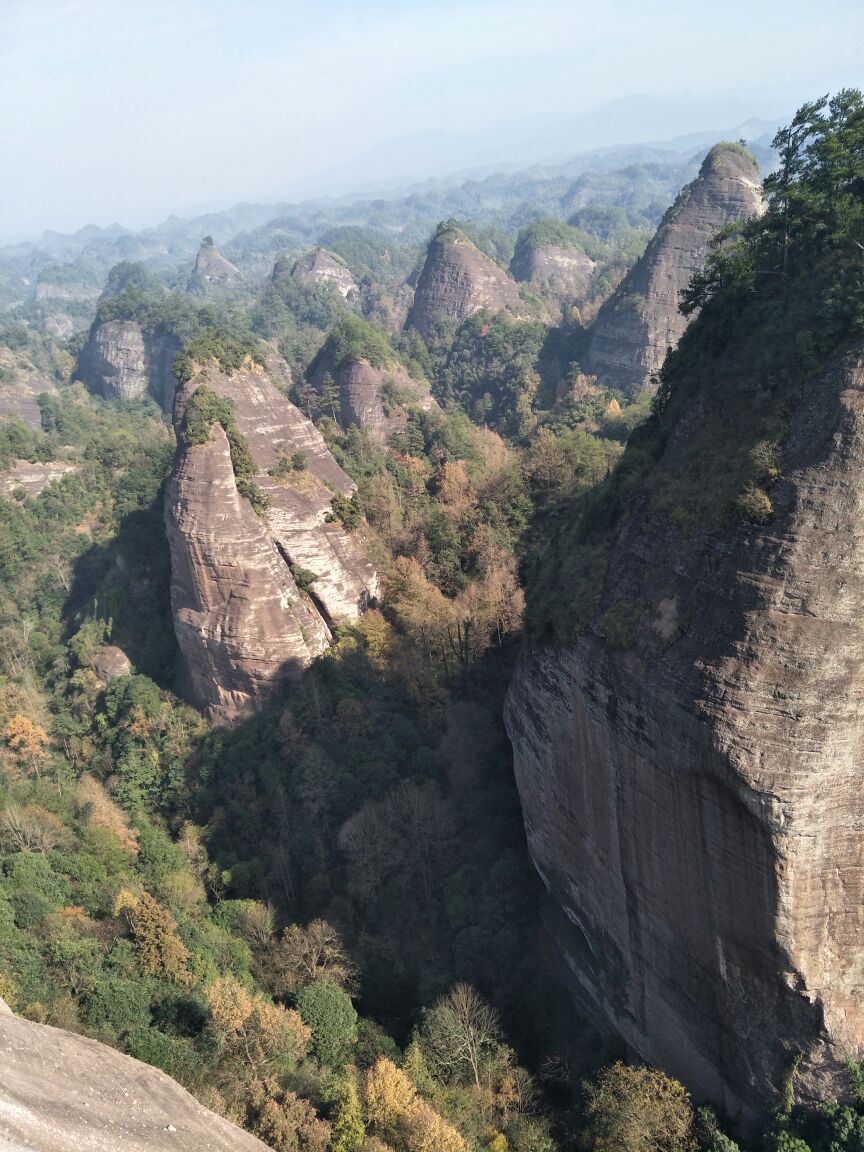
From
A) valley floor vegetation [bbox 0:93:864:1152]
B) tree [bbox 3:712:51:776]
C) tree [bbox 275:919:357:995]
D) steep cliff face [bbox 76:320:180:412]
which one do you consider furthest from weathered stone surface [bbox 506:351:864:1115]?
steep cliff face [bbox 76:320:180:412]

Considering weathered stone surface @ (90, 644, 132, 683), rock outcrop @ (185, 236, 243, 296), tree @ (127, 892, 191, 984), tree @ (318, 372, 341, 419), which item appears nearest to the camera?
tree @ (127, 892, 191, 984)

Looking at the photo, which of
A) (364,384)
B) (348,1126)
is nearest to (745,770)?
(348,1126)

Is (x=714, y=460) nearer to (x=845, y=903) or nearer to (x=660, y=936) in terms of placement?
(x=845, y=903)

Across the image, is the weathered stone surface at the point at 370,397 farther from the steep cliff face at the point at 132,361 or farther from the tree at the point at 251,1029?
the steep cliff face at the point at 132,361

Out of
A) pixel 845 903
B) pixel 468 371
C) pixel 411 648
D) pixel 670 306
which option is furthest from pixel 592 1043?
pixel 468 371

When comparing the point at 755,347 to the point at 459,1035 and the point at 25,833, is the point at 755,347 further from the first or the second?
the point at 25,833

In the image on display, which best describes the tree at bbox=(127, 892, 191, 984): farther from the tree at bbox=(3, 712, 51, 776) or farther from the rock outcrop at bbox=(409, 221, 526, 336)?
the rock outcrop at bbox=(409, 221, 526, 336)
